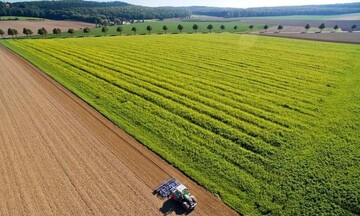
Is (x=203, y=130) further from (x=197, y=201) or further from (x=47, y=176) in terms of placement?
(x=47, y=176)

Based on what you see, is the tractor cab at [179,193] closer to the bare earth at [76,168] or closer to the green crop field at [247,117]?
the bare earth at [76,168]

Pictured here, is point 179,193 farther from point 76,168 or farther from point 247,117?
point 247,117

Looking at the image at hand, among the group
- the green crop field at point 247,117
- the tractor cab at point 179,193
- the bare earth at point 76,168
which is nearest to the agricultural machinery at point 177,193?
the tractor cab at point 179,193

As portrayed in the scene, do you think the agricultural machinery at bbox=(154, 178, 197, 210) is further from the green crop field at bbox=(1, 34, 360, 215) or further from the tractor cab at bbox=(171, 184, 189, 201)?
the green crop field at bbox=(1, 34, 360, 215)

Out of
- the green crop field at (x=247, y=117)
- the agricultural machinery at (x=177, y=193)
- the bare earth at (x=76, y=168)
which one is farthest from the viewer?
the green crop field at (x=247, y=117)

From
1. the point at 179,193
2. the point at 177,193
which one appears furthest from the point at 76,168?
the point at 179,193

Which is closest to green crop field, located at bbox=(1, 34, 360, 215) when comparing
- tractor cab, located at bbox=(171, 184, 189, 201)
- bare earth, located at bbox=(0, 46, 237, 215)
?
bare earth, located at bbox=(0, 46, 237, 215)
